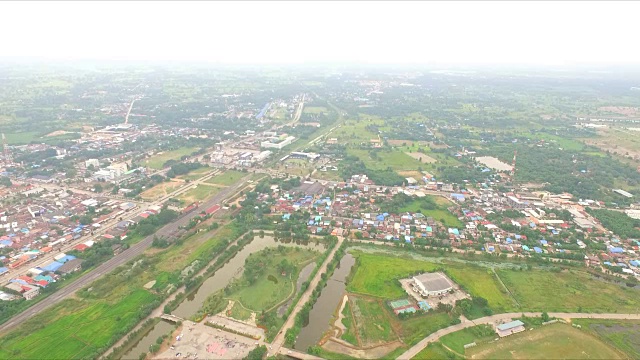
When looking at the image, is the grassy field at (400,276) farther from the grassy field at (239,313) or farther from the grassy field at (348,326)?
the grassy field at (239,313)

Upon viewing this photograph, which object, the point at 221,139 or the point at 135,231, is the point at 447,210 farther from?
the point at 221,139

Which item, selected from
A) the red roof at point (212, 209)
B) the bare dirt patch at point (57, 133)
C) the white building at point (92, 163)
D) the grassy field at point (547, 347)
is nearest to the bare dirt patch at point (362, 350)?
the grassy field at point (547, 347)

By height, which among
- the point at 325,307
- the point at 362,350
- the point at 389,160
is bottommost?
the point at 325,307

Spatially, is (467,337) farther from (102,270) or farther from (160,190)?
(160,190)

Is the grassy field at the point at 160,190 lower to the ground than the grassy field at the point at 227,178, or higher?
lower

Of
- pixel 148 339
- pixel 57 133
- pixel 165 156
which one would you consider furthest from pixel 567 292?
pixel 57 133

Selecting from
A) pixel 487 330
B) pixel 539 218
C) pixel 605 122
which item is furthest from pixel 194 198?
pixel 605 122
